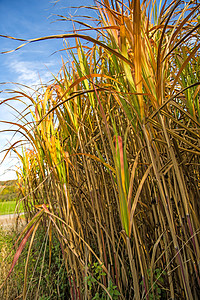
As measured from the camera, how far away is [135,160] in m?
0.73

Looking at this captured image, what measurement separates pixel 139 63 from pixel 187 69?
0.40 meters

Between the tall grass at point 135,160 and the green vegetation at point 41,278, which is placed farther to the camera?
the green vegetation at point 41,278

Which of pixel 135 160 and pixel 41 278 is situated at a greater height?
pixel 135 160

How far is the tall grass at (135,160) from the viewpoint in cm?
68

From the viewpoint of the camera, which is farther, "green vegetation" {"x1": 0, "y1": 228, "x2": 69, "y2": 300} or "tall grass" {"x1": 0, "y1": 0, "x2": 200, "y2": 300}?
"green vegetation" {"x1": 0, "y1": 228, "x2": 69, "y2": 300}

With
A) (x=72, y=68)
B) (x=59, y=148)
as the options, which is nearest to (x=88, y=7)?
(x=72, y=68)

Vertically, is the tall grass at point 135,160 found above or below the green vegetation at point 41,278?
above

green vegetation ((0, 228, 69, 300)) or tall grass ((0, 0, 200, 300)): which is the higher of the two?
tall grass ((0, 0, 200, 300))

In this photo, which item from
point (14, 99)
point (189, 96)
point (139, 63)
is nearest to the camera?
point (139, 63)

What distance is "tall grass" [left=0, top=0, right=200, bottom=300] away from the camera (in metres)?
0.68

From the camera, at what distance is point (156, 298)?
903 millimetres

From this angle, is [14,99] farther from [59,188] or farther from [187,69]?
[187,69]

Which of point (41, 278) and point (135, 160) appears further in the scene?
point (41, 278)

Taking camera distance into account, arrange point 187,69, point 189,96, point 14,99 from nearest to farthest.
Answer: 1. point 189,96
2. point 187,69
3. point 14,99
